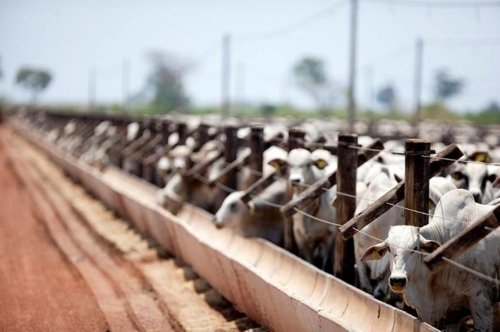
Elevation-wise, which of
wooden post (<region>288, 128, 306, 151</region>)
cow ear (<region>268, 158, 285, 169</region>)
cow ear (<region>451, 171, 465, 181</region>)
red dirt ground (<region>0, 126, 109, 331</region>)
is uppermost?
wooden post (<region>288, 128, 306, 151</region>)

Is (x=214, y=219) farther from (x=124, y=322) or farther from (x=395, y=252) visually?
(x=395, y=252)

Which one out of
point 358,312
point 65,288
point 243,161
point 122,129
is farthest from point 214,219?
point 122,129

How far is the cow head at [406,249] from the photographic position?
6.90m

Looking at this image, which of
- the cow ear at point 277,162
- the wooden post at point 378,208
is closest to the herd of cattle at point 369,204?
the cow ear at point 277,162

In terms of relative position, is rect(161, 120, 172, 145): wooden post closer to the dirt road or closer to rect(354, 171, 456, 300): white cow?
the dirt road

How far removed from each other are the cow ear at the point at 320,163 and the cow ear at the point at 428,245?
151 inches

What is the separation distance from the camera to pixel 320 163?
1078 centimetres

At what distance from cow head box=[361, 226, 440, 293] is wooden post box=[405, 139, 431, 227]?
1.57 ft

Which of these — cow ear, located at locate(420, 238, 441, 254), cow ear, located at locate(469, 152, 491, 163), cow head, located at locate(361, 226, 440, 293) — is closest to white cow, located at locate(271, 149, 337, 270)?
cow ear, located at locate(469, 152, 491, 163)

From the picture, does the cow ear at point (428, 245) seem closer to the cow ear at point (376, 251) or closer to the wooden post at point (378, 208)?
the cow ear at point (376, 251)

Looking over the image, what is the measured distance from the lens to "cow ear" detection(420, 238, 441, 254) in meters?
6.90

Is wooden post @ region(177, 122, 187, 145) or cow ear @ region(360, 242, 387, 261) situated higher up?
wooden post @ region(177, 122, 187, 145)

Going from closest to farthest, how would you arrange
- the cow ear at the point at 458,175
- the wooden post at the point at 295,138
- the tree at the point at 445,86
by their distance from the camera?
the cow ear at the point at 458,175
the wooden post at the point at 295,138
the tree at the point at 445,86

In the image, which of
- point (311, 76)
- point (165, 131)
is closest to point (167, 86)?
point (311, 76)
